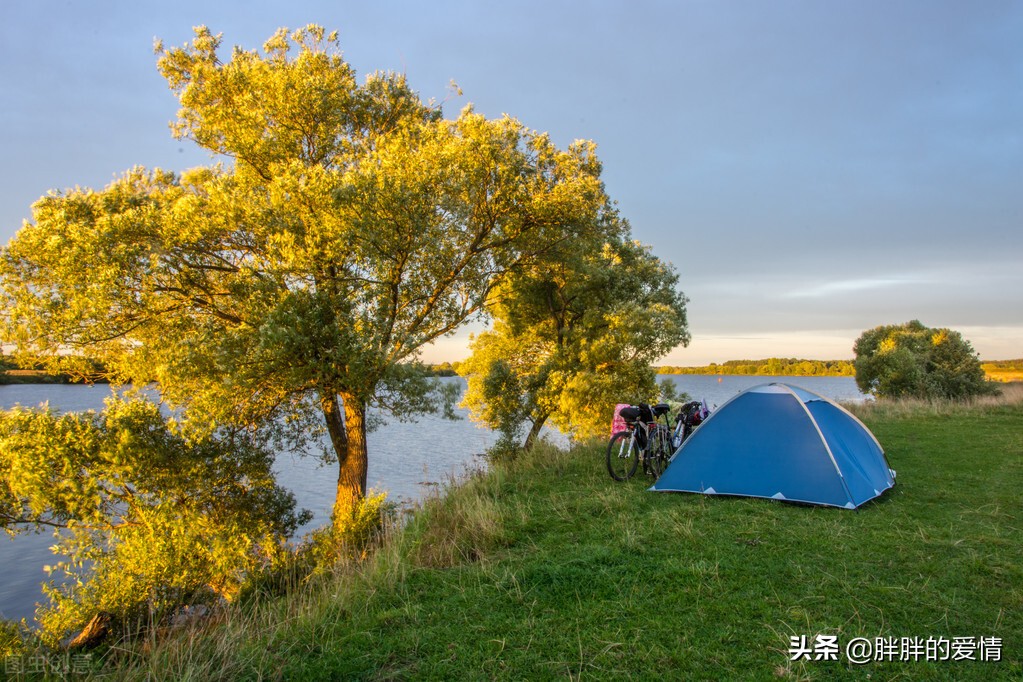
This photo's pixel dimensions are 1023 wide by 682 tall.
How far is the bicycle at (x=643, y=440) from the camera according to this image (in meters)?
10.5

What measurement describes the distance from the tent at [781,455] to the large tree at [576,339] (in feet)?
25.9

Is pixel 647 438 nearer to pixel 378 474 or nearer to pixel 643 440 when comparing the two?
pixel 643 440

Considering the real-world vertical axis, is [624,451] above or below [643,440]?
below

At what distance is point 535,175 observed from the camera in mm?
15430

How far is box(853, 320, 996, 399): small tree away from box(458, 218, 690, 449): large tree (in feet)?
54.4

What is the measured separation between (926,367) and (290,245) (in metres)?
34.1

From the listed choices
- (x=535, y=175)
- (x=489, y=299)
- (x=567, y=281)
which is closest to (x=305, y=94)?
(x=535, y=175)

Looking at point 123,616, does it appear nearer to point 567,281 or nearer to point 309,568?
point 309,568

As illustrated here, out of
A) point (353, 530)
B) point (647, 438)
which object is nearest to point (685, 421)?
point (647, 438)

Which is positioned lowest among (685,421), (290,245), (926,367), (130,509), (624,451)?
(130,509)

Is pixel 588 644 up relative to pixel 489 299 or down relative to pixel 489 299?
down

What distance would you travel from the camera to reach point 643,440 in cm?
1056

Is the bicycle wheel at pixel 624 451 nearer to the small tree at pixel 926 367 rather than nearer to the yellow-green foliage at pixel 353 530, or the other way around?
the yellow-green foliage at pixel 353 530

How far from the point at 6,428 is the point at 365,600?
32.2ft
